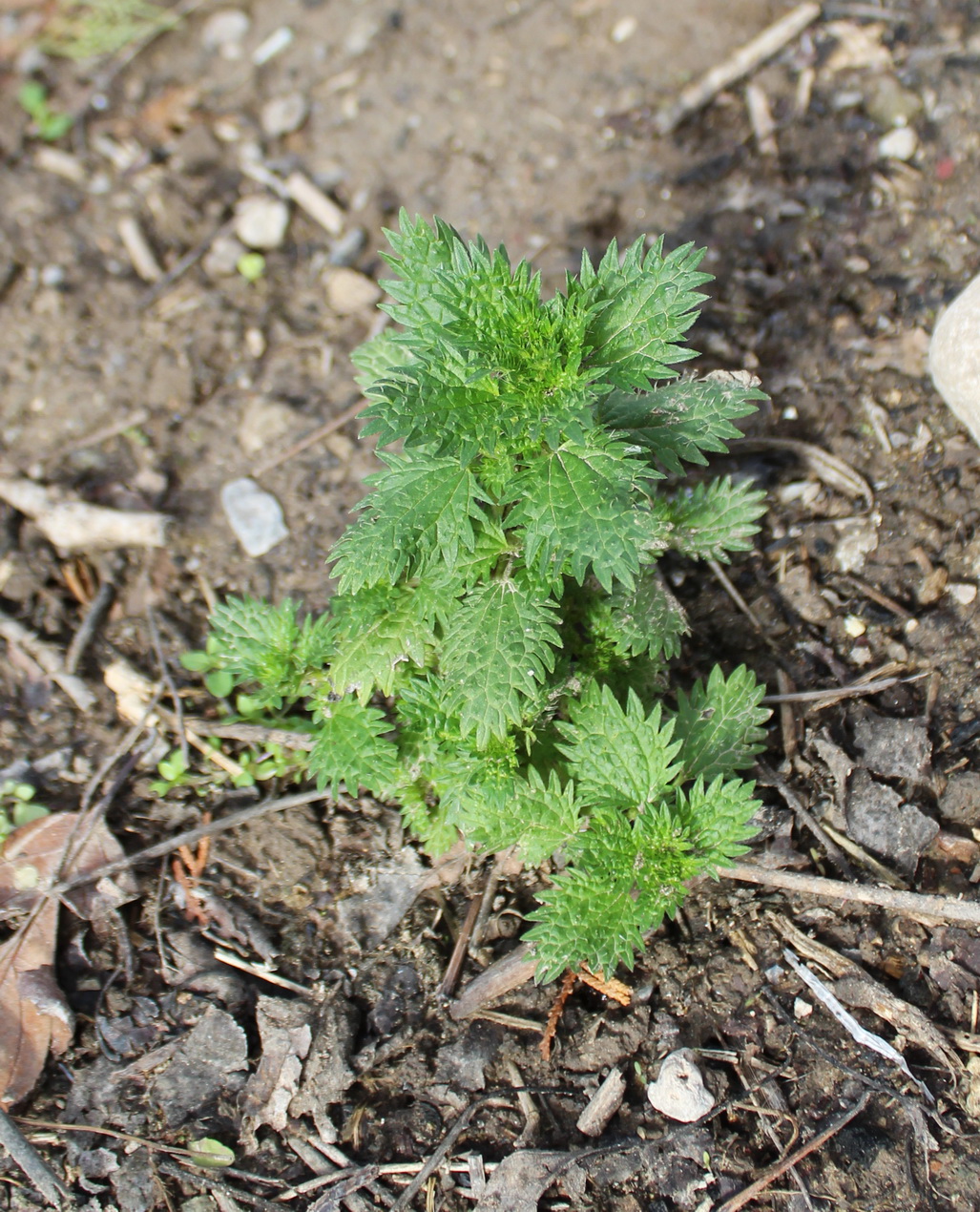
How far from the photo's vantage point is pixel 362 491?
3.62 meters

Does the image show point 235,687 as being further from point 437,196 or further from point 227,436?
point 437,196

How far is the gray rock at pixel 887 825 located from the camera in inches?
108

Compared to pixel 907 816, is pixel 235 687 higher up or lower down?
higher up

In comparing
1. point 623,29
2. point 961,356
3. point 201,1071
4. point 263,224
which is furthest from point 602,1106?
point 623,29

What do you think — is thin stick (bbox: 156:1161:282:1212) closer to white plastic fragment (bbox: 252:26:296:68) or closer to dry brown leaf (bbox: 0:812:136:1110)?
dry brown leaf (bbox: 0:812:136:1110)

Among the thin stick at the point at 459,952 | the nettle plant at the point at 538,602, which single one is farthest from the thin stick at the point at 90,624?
the thin stick at the point at 459,952

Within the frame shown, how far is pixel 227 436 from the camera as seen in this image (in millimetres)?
3875

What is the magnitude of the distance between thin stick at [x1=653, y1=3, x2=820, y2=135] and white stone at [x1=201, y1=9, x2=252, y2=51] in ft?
7.73

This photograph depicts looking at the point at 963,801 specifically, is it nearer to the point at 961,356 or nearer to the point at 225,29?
the point at 961,356

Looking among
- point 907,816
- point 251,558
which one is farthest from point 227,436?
point 907,816

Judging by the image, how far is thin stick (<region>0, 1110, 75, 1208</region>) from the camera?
7.97 ft

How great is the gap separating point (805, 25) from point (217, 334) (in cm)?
300

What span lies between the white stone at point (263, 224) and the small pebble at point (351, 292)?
1.37 feet

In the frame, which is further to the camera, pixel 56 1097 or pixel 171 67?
pixel 171 67
